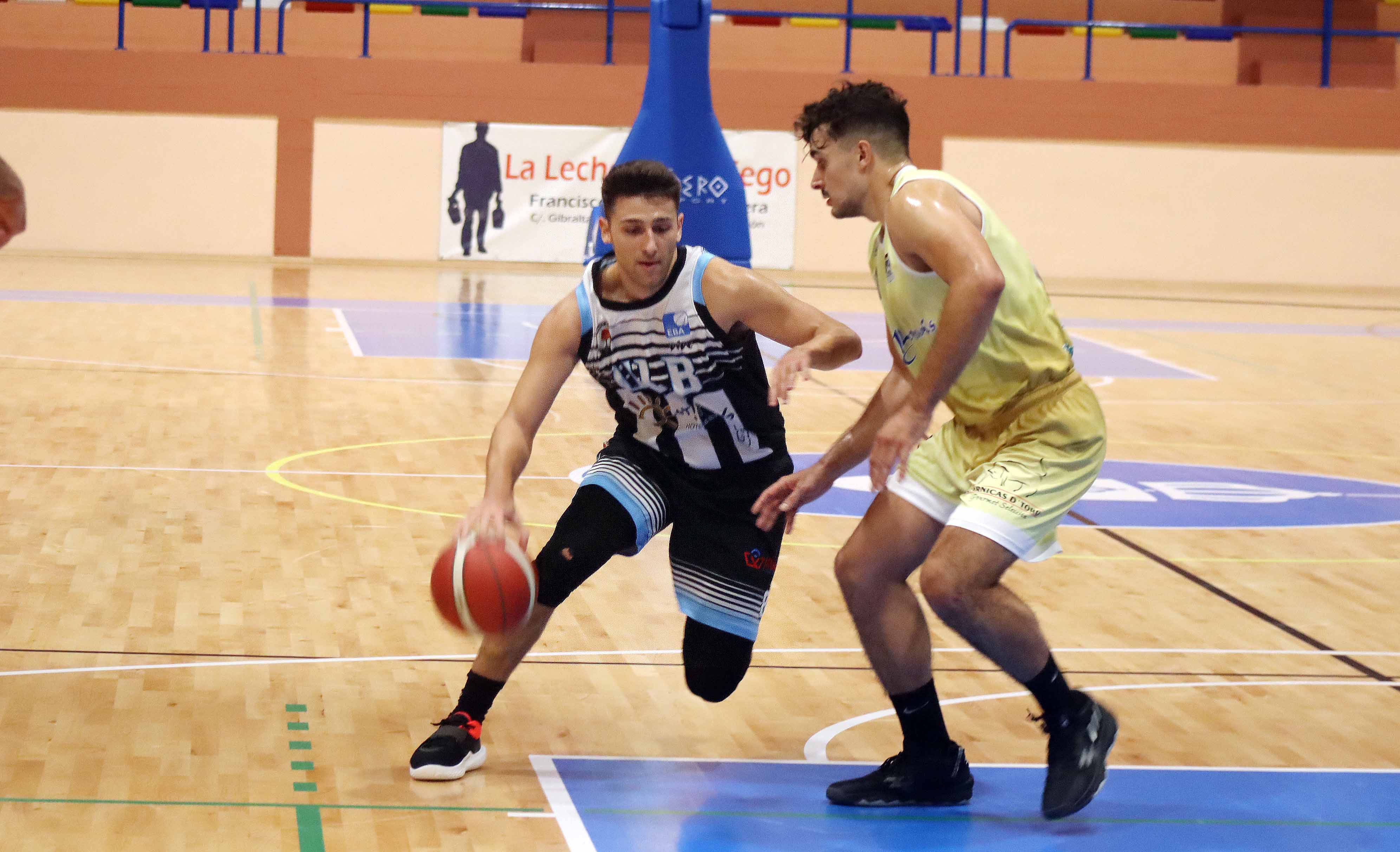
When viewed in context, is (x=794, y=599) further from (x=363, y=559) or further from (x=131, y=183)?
(x=131, y=183)

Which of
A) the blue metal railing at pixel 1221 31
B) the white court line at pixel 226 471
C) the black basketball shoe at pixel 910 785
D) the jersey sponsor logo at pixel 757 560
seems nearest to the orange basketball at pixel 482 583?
the jersey sponsor logo at pixel 757 560

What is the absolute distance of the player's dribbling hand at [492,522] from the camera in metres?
3.69

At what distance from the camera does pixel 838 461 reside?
3873 millimetres

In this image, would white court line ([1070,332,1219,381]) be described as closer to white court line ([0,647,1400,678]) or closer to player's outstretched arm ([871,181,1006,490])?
white court line ([0,647,1400,678])

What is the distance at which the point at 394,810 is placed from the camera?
3.71m

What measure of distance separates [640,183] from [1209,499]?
4984mm

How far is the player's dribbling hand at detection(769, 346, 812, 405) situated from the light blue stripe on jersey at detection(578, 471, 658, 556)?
1.72ft

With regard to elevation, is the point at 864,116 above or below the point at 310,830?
above

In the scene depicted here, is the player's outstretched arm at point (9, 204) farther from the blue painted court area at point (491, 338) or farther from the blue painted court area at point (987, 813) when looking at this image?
the blue painted court area at point (491, 338)

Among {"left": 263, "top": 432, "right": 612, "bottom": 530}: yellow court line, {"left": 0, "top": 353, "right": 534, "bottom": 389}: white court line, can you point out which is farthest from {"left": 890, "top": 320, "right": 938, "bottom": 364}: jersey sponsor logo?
{"left": 0, "top": 353, "right": 534, "bottom": 389}: white court line

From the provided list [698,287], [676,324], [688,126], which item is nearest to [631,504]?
[676,324]

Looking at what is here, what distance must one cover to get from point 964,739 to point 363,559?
274cm

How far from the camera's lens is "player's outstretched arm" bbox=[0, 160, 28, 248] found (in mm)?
4012

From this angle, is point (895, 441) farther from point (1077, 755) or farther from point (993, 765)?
point (993, 765)
